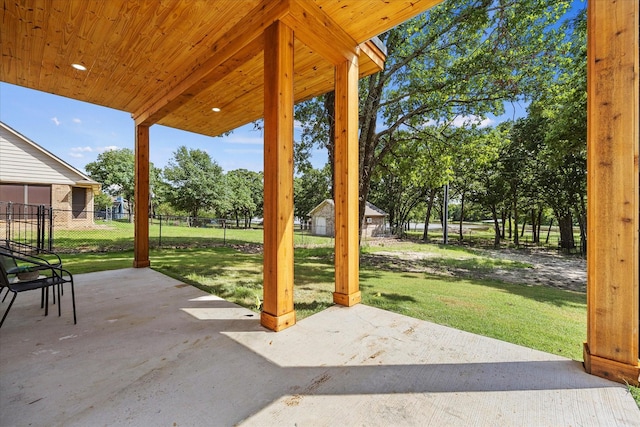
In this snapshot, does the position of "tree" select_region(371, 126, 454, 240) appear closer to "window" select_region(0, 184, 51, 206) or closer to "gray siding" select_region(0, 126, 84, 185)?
"gray siding" select_region(0, 126, 84, 185)

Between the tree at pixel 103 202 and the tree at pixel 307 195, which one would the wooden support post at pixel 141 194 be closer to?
the tree at pixel 307 195

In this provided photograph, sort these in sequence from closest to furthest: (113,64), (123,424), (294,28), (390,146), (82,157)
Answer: (123,424) → (294,28) → (113,64) → (390,146) → (82,157)

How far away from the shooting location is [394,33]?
685 cm

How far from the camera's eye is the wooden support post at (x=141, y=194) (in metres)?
4.70

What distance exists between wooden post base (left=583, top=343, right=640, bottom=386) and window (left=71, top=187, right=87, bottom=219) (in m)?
15.9

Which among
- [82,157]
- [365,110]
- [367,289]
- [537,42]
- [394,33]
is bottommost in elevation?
[367,289]

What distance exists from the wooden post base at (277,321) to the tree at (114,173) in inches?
1132

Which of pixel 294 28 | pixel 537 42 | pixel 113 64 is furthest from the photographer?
pixel 537 42

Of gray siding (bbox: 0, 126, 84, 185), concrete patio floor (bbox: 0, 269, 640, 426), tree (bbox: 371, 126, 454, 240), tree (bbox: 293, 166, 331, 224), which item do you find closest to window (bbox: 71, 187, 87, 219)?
gray siding (bbox: 0, 126, 84, 185)

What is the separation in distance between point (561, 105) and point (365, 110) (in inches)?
203

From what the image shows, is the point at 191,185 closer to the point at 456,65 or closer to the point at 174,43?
the point at 456,65

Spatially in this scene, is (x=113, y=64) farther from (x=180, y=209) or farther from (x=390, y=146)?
(x=180, y=209)

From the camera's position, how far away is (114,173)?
25.6 metres

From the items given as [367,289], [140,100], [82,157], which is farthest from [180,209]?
[82,157]
